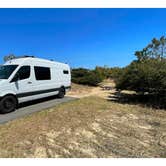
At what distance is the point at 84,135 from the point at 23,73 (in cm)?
436

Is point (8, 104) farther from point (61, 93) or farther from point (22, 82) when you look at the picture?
point (61, 93)

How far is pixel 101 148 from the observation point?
4082 mm

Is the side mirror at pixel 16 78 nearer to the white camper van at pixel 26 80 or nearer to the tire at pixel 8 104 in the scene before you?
the white camper van at pixel 26 80

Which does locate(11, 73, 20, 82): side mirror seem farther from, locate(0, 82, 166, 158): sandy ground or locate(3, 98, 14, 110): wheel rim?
locate(0, 82, 166, 158): sandy ground

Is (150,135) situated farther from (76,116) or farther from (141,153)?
(76,116)

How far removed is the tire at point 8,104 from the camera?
23.0ft

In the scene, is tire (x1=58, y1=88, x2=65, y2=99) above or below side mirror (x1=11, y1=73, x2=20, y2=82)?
below

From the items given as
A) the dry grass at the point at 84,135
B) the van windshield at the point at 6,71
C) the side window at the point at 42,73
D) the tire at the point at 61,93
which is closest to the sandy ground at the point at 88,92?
the tire at the point at 61,93

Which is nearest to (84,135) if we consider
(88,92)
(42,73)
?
(42,73)

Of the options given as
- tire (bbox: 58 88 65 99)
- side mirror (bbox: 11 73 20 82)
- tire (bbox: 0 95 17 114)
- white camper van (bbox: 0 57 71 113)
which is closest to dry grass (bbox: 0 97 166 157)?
tire (bbox: 0 95 17 114)

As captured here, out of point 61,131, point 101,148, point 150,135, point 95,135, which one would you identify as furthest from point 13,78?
point 150,135

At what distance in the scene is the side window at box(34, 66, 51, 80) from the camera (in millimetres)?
8523

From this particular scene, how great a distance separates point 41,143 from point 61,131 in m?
0.90

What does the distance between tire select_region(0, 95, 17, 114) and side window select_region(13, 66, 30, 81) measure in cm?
83
